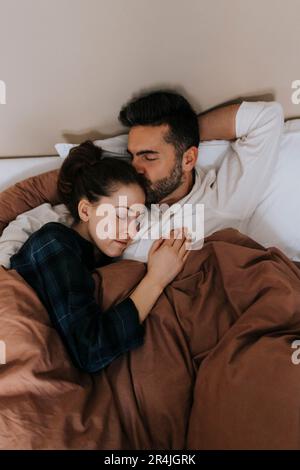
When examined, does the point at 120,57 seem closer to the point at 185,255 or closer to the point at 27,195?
the point at 27,195

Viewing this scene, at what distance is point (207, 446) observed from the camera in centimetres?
Result: 86

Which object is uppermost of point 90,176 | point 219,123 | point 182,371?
point 219,123

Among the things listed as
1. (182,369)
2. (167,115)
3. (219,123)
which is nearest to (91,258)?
(182,369)

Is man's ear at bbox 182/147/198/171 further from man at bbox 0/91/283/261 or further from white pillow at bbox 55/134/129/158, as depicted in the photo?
white pillow at bbox 55/134/129/158

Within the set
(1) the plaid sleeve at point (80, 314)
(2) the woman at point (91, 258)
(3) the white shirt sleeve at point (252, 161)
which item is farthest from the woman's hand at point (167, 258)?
(3) the white shirt sleeve at point (252, 161)

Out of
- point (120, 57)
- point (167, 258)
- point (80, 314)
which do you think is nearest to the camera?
point (80, 314)

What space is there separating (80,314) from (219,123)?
2.58 ft

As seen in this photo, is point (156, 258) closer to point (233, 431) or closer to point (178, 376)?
point (178, 376)

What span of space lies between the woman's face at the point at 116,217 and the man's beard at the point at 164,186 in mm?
110

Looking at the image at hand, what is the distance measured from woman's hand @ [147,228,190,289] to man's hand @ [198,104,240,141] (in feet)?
1.31

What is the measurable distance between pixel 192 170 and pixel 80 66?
0.48 meters

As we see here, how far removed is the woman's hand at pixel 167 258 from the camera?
108 centimetres

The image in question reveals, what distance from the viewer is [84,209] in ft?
3.74
